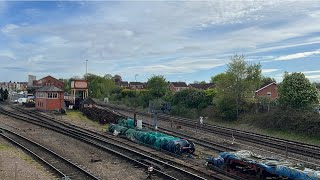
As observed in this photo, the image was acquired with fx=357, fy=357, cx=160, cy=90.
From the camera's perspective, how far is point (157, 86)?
61719mm

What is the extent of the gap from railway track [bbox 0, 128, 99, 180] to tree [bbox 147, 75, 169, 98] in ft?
118

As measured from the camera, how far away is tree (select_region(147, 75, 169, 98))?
61484 mm

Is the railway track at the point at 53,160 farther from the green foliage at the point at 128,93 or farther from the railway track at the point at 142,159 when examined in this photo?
the green foliage at the point at 128,93

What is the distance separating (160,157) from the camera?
1995 centimetres

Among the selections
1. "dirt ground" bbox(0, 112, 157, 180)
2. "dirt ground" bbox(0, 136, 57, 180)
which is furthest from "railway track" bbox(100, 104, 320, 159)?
"dirt ground" bbox(0, 136, 57, 180)

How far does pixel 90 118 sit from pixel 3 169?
25.2 m

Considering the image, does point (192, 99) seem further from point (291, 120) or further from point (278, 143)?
point (278, 143)

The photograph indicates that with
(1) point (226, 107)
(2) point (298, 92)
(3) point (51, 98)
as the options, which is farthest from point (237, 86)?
(3) point (51, 98)

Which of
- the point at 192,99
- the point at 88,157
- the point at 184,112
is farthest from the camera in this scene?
the point at 192,99

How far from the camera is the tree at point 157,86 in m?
61.5

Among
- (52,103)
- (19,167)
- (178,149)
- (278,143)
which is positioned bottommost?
(278,143)

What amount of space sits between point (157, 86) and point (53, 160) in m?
42.9

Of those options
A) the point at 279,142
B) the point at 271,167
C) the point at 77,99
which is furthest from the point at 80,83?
the point at 271,167

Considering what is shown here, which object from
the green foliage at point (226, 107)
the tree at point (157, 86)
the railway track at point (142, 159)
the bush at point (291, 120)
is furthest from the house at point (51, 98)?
the bush at point (291, 120)
